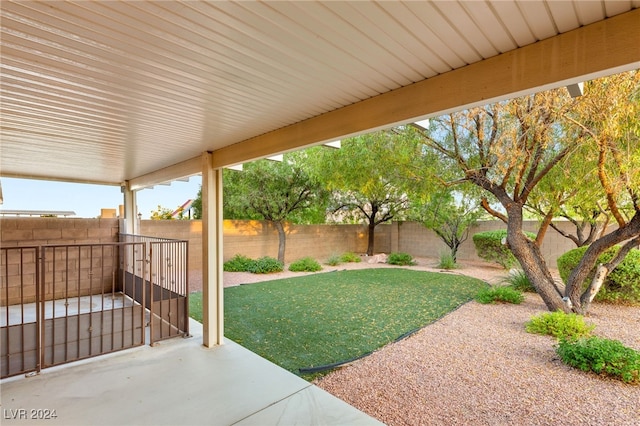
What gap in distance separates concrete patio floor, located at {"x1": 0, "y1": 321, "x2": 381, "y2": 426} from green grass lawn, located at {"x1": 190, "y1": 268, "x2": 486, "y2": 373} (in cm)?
50

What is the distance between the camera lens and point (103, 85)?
2.00 m

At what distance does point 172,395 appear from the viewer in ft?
8.76

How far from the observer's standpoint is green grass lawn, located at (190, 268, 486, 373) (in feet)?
12.2

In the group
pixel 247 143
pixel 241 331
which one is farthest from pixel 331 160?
pixel 241 331

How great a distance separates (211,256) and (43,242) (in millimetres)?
4064

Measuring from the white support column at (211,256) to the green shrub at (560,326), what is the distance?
4.03m

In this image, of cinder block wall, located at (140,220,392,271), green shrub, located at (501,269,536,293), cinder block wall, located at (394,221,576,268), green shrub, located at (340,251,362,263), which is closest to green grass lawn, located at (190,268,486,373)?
green shrub, located at (501,269,536,293)

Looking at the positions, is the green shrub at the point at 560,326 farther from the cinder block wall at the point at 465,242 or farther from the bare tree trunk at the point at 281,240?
the bare tree trunk at the point at 281,240

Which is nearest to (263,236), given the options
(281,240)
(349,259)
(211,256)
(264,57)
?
(281,240)

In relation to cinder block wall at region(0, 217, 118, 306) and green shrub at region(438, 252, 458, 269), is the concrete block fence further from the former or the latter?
green shrub at region(438, 252, 458, 269)

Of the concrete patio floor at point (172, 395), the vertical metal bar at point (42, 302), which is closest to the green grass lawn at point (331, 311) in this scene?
the concrete patio floor at point (172, 395)

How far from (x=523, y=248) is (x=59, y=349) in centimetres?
632

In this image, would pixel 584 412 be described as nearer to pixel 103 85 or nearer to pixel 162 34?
pixel 162 34

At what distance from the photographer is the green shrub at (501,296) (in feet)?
17.4
